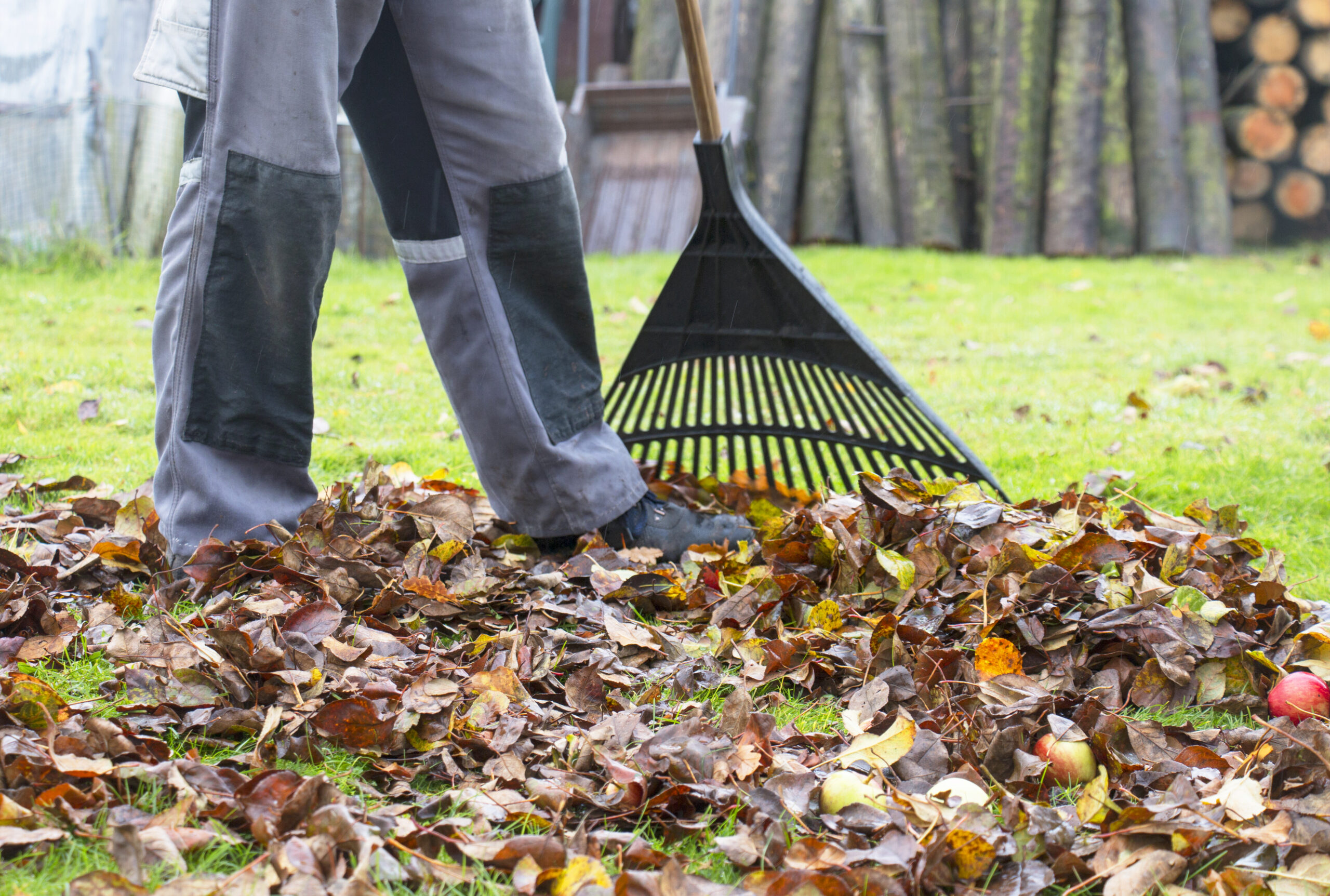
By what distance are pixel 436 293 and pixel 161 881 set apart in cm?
121

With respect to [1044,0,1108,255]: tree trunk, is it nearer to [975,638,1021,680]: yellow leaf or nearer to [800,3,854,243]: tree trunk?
[800,3,854,243]: tree trunk

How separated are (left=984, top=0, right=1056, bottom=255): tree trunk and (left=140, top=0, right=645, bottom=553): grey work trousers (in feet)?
17.2

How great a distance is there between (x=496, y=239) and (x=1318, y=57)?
24.6ft

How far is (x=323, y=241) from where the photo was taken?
1.72 m

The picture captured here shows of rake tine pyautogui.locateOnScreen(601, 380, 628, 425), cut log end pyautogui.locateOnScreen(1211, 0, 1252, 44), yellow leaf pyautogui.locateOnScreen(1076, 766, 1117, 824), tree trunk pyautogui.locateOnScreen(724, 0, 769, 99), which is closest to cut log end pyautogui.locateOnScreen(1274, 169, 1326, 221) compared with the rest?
cut log end pyautogui.locateOnScreen(1211, 0, 1252, 44)

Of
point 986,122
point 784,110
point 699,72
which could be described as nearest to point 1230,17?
point 986,122

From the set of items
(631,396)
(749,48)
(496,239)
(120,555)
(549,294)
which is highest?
(749,48)

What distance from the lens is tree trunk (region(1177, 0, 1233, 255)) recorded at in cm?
688

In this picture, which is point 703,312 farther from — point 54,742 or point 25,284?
point 25,284

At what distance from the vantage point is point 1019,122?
21.6 ft

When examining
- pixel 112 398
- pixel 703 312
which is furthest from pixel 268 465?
pixel 112 398

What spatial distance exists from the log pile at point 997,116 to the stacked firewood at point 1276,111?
26mm

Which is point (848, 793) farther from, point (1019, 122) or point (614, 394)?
point (1019, 122)

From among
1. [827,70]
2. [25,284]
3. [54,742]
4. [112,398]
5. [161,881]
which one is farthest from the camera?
[827,70]
